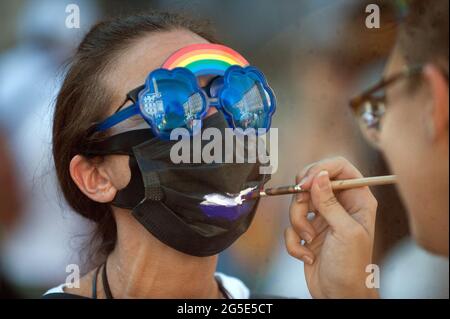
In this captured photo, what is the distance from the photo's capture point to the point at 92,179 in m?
1.45

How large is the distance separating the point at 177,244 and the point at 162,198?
111mm

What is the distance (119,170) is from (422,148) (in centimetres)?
67

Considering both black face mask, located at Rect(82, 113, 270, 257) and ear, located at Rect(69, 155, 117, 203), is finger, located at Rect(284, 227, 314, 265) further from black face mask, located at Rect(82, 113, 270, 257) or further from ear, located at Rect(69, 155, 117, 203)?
ear, located at Rect(69, 155, 117, 203)

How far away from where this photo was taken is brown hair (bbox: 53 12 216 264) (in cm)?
146

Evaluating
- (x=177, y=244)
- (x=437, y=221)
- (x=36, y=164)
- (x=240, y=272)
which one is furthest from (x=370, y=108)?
(x=36, y=164)

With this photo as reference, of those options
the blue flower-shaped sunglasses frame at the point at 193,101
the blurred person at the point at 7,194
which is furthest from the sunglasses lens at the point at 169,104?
the blurred person at the point at 7,194

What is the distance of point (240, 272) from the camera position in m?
1.82

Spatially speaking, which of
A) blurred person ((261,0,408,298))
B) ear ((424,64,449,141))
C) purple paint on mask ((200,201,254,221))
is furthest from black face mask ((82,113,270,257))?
ear ((424,64,449,141))

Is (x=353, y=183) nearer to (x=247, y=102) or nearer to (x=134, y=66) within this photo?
(x=247, y=102)

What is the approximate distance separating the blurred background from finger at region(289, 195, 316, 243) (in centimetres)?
29
